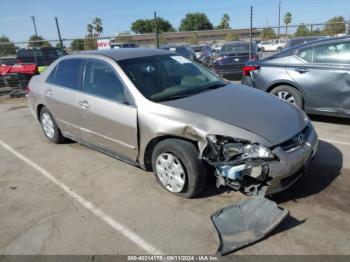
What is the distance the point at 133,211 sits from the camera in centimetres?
358

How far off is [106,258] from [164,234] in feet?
1.90

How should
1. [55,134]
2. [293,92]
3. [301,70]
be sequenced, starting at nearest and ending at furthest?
[55,134]
[301,70]
[293,92]

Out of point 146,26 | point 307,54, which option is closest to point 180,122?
point 307,54

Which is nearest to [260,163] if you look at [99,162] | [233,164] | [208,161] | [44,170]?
[233,164]

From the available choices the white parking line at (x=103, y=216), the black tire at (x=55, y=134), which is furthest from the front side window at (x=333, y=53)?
the black tire at (x=55, y=134)

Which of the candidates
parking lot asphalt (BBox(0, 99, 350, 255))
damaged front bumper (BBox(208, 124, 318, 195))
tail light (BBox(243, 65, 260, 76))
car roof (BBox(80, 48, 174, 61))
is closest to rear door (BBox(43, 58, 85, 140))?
car roof (BBox(80, 48, 174, 61))

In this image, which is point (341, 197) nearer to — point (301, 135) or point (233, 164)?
point (301, 135)

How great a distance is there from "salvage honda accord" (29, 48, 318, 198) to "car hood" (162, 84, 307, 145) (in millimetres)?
11

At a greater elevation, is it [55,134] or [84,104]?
[84,104]

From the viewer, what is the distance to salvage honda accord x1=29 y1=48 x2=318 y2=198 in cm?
324

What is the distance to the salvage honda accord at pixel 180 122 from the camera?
10.6 feet

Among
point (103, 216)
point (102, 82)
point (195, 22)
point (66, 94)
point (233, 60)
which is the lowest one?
point (103, 216)

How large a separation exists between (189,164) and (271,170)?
2.71 feet

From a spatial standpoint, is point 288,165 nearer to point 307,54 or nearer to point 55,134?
point 307,54
